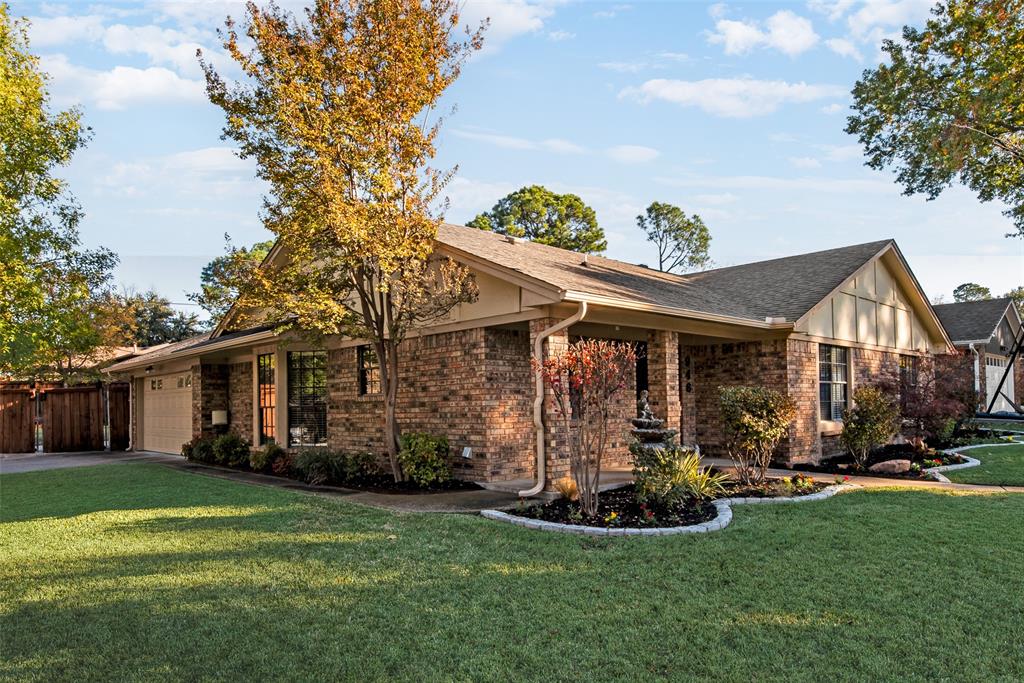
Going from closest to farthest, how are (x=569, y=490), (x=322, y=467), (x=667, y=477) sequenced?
(x=667, y=477) < (x=569, y=490) < (x=322, y=467)

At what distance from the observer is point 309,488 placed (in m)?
9.97

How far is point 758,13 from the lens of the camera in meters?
10.2

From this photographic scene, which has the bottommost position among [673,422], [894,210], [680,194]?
[673,422]

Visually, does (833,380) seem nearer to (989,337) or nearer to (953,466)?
(953,466)

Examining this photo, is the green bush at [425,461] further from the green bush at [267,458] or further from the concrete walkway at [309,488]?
the green bush at [267,458]

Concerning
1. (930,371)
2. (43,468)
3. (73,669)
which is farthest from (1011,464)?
(43,468)

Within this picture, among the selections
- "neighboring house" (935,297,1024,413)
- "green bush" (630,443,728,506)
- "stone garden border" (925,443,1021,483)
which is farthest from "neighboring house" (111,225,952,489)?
"neighboring house" (935,297,1024,413)

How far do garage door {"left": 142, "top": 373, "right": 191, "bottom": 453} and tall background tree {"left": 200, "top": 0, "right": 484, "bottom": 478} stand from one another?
906 centimetres

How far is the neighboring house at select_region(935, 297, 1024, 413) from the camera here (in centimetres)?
2538

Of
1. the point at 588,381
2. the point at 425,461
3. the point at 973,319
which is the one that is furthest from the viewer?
the point at 973,319

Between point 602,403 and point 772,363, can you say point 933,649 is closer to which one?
point 602,403

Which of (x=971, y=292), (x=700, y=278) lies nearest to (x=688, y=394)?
(x=700, y=278)

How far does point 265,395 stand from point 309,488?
5446 mm

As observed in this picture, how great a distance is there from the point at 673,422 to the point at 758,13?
255 inches
